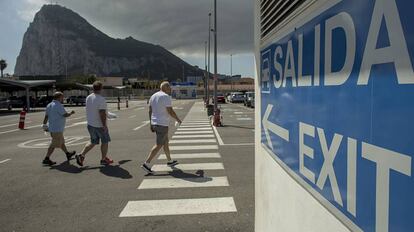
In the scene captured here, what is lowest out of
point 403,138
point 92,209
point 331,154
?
point 92,209

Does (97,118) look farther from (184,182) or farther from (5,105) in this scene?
(5,105)

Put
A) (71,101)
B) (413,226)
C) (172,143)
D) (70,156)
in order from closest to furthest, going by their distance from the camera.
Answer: (413,226) < (70,156) < (172,143) < (71,101)

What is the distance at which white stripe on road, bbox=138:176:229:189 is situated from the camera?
782 cm

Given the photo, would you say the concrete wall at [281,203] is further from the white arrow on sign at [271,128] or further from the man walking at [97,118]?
the man walking at [97,118]

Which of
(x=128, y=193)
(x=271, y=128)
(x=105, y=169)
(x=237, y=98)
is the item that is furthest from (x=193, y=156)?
(x=237, y=98)

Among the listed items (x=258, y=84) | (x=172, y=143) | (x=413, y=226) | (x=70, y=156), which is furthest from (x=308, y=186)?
(x=172, y=143)

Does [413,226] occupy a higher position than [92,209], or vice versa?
[413,226]

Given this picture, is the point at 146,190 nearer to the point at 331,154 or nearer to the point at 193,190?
the point at 193,190

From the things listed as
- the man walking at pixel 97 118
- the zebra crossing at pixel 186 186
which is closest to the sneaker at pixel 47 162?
the man walking at pixel 97 118

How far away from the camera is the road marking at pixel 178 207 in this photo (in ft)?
20.5

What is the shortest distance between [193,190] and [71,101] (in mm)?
57309

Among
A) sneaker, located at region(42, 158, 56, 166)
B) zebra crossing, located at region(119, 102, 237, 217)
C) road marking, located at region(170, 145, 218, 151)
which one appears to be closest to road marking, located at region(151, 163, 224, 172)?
zebra crossing, located at region(119, 102, 237, 217)

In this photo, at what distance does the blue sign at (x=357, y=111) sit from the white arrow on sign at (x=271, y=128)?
0.68 ft

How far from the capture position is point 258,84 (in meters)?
4.52
